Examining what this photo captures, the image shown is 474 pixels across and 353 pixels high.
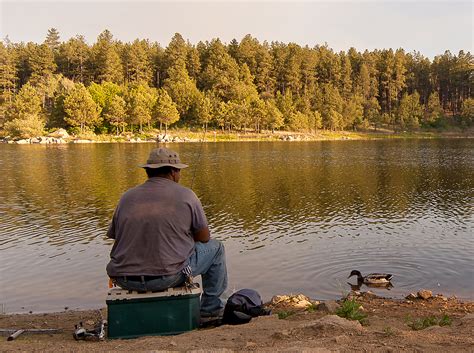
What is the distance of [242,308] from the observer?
6.38m

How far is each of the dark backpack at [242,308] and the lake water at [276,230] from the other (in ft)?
14.4

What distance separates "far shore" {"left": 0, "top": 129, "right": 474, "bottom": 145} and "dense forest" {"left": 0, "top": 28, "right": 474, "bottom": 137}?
7.32 feet

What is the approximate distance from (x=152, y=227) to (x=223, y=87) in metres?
113

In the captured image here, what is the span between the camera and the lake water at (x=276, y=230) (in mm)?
12031

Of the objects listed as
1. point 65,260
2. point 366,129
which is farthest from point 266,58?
point 65,260

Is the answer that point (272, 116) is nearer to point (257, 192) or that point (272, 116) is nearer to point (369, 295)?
point (257, 192)

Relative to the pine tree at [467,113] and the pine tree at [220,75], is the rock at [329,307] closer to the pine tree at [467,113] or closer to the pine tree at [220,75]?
the pine tree at [220,75]

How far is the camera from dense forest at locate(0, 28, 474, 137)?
95.6 metres

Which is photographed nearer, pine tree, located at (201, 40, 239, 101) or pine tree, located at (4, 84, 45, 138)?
pine tree, located at (4, 84, 45, 138)

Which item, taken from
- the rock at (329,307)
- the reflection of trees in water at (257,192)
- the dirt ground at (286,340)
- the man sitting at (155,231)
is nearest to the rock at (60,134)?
the reflection of trees in water at (257,192)

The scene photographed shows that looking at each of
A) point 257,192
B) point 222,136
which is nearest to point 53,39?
point 222,136

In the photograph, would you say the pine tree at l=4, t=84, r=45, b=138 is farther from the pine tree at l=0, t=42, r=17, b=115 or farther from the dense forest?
the pine tree at l=0, t=42, r=17, b=115

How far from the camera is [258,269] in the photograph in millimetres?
13250

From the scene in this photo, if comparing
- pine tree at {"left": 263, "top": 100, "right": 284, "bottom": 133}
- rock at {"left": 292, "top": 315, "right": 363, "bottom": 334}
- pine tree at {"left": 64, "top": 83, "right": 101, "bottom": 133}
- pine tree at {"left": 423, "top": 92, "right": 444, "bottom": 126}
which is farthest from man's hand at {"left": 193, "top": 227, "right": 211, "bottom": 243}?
pine tree at {"left": 423, "top": 92, "right": 444, "bottom": 126}
